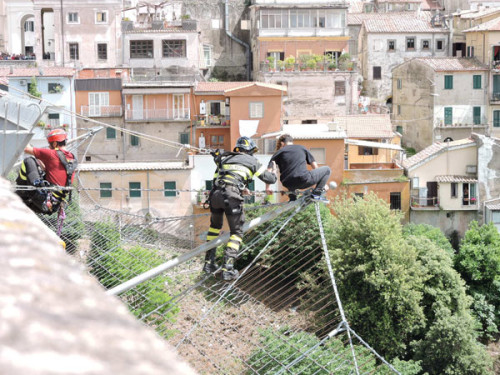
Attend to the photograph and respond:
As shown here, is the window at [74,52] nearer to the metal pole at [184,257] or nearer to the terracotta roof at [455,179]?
the terracotta roof at [455,179]

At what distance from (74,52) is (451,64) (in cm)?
1722

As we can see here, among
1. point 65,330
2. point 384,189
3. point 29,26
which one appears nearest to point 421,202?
point 384,189

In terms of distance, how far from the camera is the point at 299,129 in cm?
3125

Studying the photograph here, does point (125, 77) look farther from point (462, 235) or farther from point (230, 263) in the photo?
point (230, 263)

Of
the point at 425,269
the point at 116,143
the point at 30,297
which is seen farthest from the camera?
the point at 116,143

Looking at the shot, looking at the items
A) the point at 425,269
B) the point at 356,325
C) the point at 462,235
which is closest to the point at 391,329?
the point at 356,325

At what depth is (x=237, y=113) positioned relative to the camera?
32.7 metres

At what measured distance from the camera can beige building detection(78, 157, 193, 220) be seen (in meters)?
28.9

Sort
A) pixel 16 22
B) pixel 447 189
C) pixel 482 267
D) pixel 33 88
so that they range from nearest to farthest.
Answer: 1. pixel 482 267
2. pixel 447 189
3. pixel 33 88
4. pixel 16 22

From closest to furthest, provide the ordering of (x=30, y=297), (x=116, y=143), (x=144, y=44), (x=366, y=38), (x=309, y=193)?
(x=30, y=297)
(x=309, y=193)
(x=116, y=143)
(x=144, y=44)
(x=366, y=38)

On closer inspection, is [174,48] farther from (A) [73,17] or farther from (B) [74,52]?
(A) [73,17]

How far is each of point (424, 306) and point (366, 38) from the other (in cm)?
2178

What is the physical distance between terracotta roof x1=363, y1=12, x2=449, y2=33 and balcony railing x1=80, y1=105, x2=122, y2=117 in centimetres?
1479

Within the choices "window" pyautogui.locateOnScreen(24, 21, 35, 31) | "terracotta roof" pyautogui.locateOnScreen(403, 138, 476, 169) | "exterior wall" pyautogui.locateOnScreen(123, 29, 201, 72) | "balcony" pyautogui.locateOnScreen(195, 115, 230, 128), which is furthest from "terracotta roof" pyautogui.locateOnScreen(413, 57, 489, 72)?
"window" pyautogui.locateOnScreen(24, 21, 35, 31)
